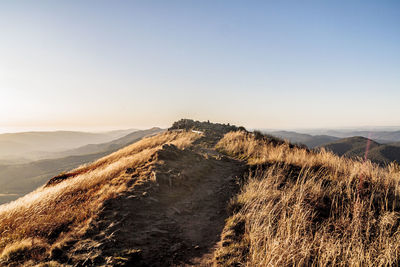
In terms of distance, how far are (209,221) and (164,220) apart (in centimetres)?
120

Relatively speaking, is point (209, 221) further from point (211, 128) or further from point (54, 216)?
point (211, 128)

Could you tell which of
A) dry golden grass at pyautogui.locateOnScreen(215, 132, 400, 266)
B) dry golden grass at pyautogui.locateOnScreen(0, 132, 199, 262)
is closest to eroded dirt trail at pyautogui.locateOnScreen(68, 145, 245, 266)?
dry golden grass at pyautogui.locateOnScreen(0, 132, 199, 262)

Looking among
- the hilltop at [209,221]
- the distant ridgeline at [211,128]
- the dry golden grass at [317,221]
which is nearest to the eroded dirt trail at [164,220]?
the hilltop at [209,221]

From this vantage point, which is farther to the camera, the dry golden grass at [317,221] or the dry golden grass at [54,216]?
the dry golden grass at [54,216]

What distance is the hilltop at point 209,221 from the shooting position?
3.23m

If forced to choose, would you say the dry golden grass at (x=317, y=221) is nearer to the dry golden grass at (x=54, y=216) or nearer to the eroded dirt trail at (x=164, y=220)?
the eroded dirt trail at (x=164, y=220)

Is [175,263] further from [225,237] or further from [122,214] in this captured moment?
[122,214]

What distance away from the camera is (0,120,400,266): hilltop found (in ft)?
10.6

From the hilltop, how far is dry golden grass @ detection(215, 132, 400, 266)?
0.03 meters

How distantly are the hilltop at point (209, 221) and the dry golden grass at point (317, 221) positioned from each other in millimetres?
27

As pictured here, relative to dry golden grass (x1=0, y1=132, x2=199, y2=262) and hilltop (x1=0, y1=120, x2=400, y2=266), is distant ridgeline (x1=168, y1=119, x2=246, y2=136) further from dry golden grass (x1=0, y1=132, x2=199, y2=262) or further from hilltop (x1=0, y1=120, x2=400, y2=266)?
dry golden grass (x1=0, y1=132, x2=199, y2=262)

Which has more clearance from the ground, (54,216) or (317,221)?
(317,221)

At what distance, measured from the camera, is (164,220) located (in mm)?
4973

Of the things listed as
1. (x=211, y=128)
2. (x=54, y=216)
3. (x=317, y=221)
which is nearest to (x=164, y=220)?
(x=54, y=216)
